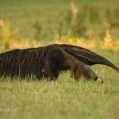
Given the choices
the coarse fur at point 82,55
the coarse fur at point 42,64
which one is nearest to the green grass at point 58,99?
the coarse fur at point 42,64

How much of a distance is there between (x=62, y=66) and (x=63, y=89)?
3.13 ft

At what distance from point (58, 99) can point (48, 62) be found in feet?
5.53

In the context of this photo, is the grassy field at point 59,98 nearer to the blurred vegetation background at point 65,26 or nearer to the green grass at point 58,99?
the green grass at point 58,99

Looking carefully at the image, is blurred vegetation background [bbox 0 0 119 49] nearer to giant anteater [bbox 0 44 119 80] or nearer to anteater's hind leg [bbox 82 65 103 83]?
giant anteater [bbox 0 44 119 80]

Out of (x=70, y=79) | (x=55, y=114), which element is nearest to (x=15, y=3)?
(x=70, y=79)

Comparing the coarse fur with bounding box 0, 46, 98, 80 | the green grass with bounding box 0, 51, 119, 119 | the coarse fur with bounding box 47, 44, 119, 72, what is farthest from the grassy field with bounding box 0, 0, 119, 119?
the coarse fur with bounding box 47, 44, 119, 72

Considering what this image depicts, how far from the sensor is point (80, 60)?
6.87m

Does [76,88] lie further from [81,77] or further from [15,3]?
[15,3]

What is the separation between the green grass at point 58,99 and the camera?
14.9ft

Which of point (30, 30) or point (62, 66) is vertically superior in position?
point (62, 66)

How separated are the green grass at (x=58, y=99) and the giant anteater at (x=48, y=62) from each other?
0.14 meters

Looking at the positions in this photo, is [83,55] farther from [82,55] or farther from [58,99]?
[58,99]

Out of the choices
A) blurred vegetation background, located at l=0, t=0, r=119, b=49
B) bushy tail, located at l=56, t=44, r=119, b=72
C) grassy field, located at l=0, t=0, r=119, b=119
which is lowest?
blurred vegetation background, located at l=0, t=0, r=119, b=49

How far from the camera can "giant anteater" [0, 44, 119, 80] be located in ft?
22.4
